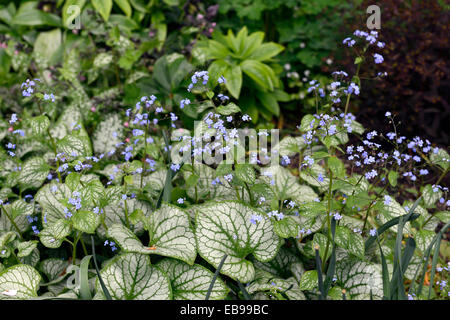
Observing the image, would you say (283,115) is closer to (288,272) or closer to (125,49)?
(125,49)

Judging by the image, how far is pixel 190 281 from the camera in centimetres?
165

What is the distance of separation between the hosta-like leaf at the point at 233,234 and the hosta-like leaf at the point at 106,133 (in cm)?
120

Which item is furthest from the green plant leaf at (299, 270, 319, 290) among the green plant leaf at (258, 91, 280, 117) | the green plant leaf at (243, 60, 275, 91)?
the green plant leaf at (258, 91, 280, 117)

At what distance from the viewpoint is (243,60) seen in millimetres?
3340

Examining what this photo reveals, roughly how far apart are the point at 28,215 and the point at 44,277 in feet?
0.98

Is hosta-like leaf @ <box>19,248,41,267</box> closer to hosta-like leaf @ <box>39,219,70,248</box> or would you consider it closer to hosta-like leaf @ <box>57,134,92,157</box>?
hosta-like leaf @ <box>39,219,70,248</box>

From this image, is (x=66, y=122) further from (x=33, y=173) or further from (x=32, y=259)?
(x=32, y=259)

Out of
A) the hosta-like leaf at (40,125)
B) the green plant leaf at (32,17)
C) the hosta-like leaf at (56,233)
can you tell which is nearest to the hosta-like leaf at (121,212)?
the hosta-like leaf at (56,233)

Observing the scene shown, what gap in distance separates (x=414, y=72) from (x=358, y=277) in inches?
78.4

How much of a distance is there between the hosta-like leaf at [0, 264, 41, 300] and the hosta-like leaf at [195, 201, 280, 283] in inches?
24.5

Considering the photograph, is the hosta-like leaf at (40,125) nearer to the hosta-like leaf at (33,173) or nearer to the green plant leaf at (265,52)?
the hosta-like leaf at (33,173)

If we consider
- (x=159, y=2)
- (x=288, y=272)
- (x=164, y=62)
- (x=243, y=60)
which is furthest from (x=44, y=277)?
(x=159, y=2)

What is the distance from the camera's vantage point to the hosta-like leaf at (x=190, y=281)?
5.24ft

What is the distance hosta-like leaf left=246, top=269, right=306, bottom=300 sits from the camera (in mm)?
1584
